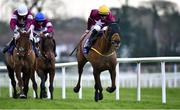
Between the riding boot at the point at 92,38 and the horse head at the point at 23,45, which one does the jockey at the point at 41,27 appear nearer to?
the horse head at the point at 23,45

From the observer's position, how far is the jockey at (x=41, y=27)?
17.9 meters

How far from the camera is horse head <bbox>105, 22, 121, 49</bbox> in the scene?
15438mm

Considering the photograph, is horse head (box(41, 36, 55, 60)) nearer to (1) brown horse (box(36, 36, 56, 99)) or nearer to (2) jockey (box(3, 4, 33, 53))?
(1) brown horse (box(36, 36, 56, 99))

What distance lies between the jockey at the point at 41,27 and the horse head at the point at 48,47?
10cm

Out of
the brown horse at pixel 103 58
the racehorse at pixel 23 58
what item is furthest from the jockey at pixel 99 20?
the racehorse at pixel 23 58

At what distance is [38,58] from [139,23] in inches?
1545

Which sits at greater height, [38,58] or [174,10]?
[38,58]

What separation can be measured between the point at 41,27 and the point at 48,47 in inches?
21.4

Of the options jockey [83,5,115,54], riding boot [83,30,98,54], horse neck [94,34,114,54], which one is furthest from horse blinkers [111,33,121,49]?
riding boot [83,30,98,54]

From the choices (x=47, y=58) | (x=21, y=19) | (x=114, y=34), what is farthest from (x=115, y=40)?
(x=47, y=58)

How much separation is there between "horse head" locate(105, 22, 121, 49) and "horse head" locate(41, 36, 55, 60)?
2298 millimetres

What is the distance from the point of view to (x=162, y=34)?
5584 centimetres

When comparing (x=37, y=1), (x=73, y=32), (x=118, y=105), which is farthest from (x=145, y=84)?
(x=73, y=32)

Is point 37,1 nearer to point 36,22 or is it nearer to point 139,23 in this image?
point 139,23
